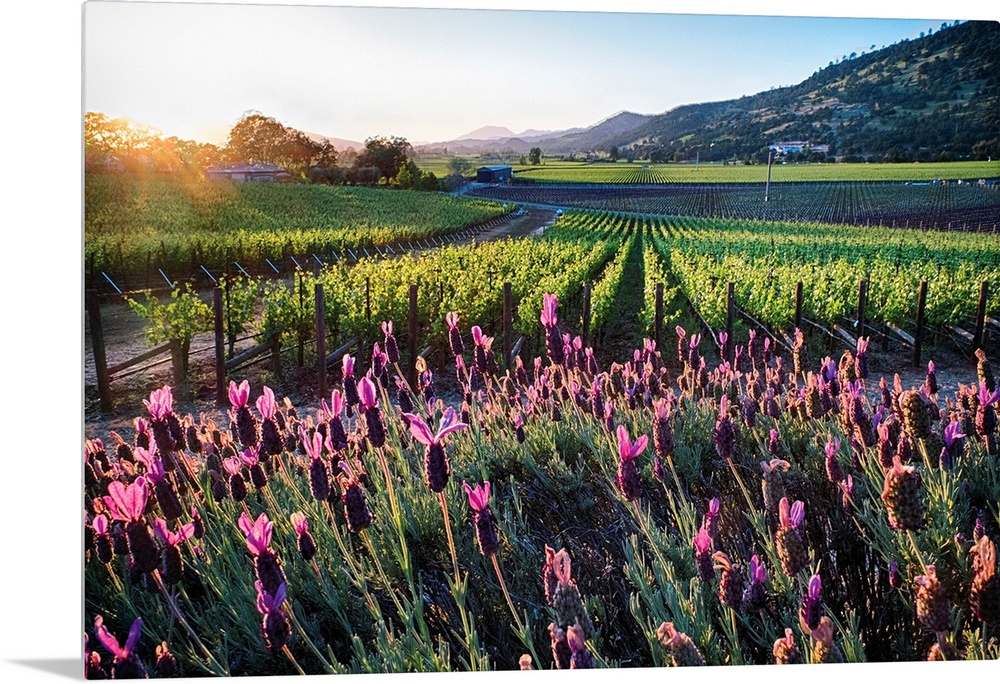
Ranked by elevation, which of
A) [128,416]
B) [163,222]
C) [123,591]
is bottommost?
Result: [123,591]

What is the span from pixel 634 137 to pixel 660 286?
0.54m

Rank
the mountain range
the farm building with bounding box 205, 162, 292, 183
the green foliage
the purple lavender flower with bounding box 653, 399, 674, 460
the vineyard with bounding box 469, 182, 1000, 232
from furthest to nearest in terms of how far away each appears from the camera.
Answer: the vineyard with bounding box 469, 182, 1000, 232, the mountain range, the farm building with bounding box 205, 162, 292, 183, the green foliage, the purple lavender flower with bounding box 653, 399, 674, 460

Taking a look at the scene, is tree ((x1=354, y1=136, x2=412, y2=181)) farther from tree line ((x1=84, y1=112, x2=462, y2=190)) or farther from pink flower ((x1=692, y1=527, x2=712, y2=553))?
pink flower ((x1=692, y1=527, x2=712, y2=553))

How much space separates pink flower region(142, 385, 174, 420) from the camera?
2.35m

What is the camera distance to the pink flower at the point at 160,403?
92.5 inches

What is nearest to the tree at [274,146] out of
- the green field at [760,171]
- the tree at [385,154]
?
the tree at [385,154]

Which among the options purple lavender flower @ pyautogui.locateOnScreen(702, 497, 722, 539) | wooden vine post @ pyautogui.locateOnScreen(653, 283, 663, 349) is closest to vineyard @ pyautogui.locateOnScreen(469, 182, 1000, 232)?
wooden vine post @ pyautogui.locateOnScreen(653, 283, 663, 349)

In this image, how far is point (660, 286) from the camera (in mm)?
3061

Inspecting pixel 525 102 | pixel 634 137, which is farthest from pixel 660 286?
pixel 525 102

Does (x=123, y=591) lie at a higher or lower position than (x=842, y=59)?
lower

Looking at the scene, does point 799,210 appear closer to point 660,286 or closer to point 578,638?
point 660,286

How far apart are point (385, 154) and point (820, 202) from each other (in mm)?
1557

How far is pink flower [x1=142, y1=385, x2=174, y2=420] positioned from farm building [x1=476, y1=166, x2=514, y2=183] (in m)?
1.22

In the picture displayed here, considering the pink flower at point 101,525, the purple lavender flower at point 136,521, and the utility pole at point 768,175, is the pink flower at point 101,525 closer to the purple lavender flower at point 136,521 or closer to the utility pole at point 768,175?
the purple lavender flower at point 136,521
